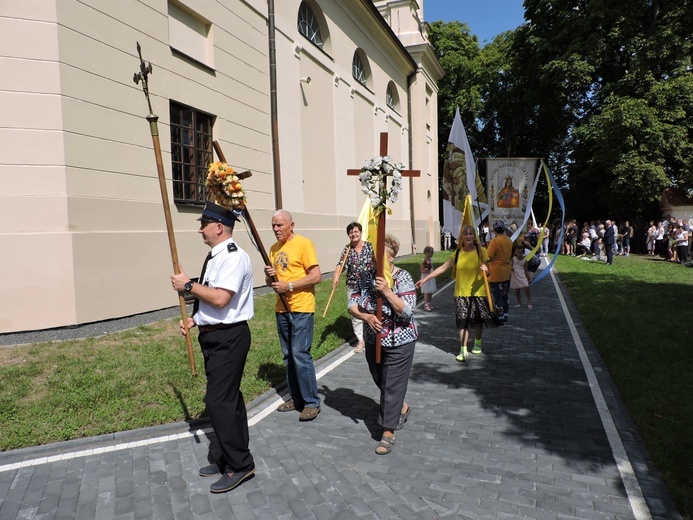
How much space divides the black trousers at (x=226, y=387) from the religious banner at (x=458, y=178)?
488cm

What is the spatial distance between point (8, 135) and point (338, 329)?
606cm

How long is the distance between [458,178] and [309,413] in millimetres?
4579

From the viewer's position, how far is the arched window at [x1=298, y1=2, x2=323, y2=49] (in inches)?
647

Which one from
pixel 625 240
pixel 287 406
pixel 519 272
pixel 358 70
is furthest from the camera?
pixel 625 240

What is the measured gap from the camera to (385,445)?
4.30 metres

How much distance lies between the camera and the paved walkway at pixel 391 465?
348 cm

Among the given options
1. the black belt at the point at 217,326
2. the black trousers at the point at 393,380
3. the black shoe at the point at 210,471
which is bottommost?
the black shoe at the point at 210,471

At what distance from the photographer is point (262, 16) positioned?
43.8 ft

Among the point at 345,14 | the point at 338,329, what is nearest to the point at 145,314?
the point at 338,329

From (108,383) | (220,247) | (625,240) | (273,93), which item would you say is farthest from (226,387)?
(625,240)

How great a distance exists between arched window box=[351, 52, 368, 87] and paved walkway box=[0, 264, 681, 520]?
17.8m

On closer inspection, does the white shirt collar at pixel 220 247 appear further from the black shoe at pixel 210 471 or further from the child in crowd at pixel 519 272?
the child in crowd at pixel 519 272

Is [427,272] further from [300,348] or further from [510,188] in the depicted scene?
[300,348]

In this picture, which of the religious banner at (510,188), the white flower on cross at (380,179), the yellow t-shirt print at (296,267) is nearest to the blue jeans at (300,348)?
the yellow t-shirt print at (296,267)
